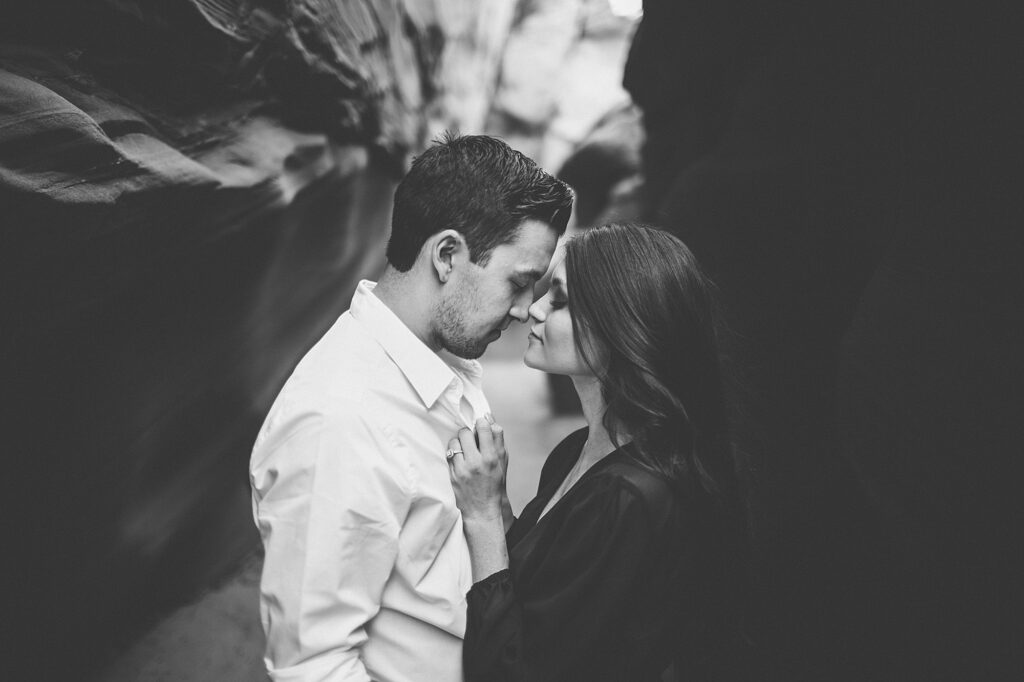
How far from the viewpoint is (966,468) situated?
1.66 metres

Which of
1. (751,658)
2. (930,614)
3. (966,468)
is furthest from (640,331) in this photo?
(751,658)

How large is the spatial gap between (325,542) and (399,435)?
28 cm

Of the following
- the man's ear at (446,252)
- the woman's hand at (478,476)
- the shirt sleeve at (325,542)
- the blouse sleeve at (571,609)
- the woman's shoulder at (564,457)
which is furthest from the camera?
the woman's shoulder at (564,457)

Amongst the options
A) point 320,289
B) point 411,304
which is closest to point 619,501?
point 411,304

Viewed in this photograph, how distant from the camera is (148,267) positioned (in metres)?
2.46

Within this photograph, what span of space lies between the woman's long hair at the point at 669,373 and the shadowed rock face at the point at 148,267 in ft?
5.56

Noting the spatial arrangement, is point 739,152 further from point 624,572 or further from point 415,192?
point 624,572

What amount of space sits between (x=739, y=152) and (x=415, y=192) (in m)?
2.87

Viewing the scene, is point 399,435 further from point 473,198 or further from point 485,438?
point 473,198

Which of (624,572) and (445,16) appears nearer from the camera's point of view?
(624,572)

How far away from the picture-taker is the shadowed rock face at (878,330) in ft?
5.33

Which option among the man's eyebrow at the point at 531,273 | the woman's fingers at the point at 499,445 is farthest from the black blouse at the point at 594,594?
the man's eyebrow at the point at 531,273

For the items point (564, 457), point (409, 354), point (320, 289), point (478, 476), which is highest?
point (409, 354)

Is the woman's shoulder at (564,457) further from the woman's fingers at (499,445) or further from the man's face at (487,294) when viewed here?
the man's face at (487,294)
